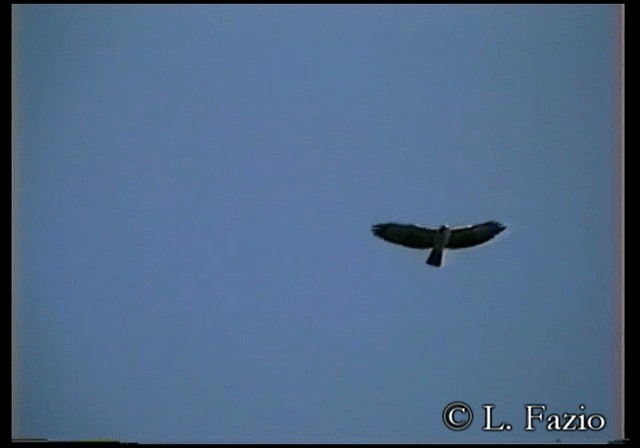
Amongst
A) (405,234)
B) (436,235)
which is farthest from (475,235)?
(405,234)

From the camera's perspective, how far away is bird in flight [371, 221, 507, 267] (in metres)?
15.1

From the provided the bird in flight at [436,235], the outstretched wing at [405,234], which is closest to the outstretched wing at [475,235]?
the bird in flight at [436,235]

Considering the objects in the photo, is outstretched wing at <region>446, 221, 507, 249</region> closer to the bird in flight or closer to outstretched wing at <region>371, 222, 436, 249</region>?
the bird in flight

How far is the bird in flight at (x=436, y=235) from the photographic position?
15.1 metres

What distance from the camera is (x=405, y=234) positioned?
595 inches

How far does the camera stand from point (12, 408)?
15.1 metres

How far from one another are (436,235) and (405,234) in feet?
0.47

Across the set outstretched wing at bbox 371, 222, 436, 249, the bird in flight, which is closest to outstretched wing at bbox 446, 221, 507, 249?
the bird in flight

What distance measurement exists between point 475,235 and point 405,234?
322 mm

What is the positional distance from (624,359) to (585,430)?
0.38 m

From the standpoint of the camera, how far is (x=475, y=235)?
1513 centimetres

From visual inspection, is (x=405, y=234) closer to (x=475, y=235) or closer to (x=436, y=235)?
(x=436, y=235)

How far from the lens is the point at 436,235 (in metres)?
15.1

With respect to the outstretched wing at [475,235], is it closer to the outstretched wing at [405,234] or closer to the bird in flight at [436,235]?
the bird in flight at [436,235]
